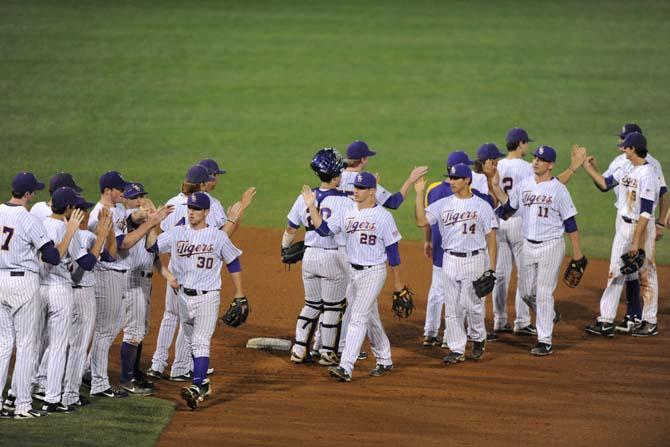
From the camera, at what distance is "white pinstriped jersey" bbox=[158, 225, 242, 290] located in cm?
839

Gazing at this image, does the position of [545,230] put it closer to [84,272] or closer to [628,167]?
[628,167]

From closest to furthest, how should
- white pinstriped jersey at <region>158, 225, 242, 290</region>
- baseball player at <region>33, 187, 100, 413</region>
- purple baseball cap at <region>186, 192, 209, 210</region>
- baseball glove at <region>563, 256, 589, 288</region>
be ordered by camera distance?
baseball player at <region>33, 187, 100, 413</region>
purple baseball cap at <region>186, 192, 209, 210</region>
white pinstriped jersey at <region>158, 225, 242, 290</region>
baseball glove at <region>563, 256, 589, 288</region>

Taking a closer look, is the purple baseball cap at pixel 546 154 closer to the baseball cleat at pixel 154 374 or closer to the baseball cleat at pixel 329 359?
the baseball cleat at pixel 329 359

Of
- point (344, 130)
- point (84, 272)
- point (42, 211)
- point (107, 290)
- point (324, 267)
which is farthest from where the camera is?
point (344, 130)

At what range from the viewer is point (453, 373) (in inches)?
369

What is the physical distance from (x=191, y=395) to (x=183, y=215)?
153 centimetres

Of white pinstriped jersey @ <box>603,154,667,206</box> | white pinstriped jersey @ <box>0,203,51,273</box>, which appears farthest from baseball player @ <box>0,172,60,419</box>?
white pinstriped jersey @ <box>603,154,667,206</box>

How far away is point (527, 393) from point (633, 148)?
2.88m

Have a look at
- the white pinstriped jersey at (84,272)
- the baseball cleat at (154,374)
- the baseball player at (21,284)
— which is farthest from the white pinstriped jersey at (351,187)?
the baseball player at (21,284)

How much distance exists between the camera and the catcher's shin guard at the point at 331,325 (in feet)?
31.4

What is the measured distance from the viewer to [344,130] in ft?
64.1

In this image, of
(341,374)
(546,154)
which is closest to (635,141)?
(546,154)

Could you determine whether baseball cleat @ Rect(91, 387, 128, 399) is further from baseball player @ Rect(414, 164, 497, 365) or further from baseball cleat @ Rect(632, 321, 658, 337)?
baseball cleat @ Rect(632, 321, 658, 337)

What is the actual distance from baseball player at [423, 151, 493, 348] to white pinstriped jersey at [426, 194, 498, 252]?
0.94ft
